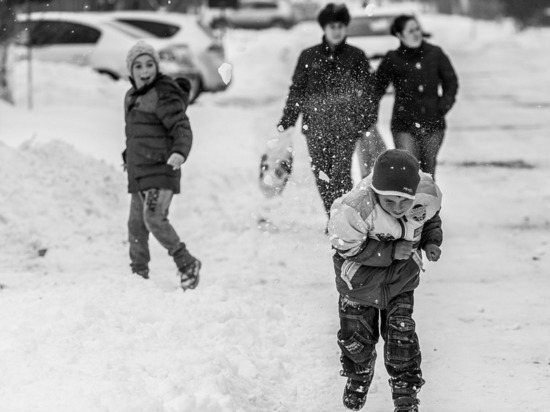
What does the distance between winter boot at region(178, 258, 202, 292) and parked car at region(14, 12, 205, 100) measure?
1005 cm

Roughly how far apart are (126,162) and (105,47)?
10392mm

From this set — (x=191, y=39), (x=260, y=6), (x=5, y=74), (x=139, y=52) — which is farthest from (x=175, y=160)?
(x=260, y=6)

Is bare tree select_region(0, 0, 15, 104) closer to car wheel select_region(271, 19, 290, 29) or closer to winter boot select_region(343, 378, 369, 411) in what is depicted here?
winter boot select_region(343, 378, 369, 411)

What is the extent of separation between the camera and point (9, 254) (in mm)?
6918

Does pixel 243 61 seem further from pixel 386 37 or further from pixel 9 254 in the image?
pixel 9 254

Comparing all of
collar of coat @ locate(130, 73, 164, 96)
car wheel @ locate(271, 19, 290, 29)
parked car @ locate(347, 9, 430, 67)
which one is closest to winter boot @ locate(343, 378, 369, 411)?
collar of coat @ locate(130, 73, 164, 96)

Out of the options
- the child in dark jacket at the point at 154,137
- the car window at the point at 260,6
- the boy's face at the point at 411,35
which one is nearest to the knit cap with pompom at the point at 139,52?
the child in dark jacket at the point at 154,137

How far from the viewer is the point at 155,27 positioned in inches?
704

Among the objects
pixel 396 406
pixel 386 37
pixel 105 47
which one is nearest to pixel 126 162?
pixel 396 406

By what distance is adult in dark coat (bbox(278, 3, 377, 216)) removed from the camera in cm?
706

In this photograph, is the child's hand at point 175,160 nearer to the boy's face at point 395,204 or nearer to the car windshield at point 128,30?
the boy's face at point 395,204

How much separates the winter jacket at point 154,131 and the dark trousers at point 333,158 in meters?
1.37

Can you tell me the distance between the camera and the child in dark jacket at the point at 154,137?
236 inches

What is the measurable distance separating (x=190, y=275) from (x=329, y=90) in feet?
6.21
